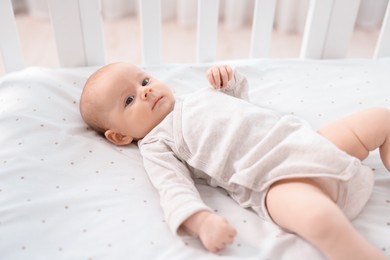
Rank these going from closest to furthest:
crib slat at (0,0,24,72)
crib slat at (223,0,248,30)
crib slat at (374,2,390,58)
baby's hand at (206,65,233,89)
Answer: baby's hand at (206,65,233,89) → crib slat at (0,0,24,72) → crib slat at (374,2,390,58) → crib slat at (223,0,248,30)

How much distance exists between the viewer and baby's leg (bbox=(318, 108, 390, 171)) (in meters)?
0.90

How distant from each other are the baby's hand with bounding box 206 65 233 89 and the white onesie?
0.06ft

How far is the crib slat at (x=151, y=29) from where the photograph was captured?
1188 mm

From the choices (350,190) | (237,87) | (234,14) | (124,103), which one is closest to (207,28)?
(237,87)

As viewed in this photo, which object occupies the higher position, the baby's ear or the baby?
the baby

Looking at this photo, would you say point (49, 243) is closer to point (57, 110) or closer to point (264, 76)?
point (57, 110)

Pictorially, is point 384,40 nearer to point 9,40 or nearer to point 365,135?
point 365,135

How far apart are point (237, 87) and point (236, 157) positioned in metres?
0.21

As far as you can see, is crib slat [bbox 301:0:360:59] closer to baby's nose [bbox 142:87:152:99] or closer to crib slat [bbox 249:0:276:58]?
crib slat [bbox 249:0:276:58]

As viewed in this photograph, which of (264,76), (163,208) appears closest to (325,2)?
(264,76)

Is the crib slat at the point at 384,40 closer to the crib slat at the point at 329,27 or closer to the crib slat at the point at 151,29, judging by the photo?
the crib slat at the point at 329,27

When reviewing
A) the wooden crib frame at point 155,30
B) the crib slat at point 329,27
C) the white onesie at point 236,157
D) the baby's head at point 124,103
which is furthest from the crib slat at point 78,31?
the crib slat at point 329,27

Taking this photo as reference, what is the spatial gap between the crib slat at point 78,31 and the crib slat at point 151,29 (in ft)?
0.36

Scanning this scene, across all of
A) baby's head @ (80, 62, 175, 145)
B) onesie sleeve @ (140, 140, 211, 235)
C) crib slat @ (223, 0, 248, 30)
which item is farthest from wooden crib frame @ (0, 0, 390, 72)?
crib slat @ (223, 0, 248, 30)
